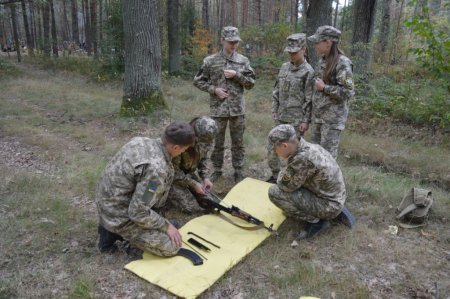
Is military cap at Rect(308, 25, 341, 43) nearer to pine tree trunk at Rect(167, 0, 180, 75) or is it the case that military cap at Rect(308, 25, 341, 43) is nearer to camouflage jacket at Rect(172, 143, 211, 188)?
camouflage jacket at Rect(172, 143, 211, 188)

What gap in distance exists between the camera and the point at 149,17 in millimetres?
7508

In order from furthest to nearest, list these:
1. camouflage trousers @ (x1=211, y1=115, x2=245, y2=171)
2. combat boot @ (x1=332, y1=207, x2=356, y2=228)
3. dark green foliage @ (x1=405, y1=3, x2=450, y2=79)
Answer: dark green foliage @ (x1=405, y1=3, x2=450, y2=79) → camouflage trousers @ (x1=211, y1=115, x2=245, y2=171) → combat boot @ (x1=332, y1=207, x2=356, y2=228)

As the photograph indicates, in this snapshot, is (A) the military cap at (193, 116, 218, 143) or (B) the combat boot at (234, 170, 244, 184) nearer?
(A) the military cap at (193, 116, 218, 143)

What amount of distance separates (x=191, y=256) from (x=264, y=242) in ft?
2.58

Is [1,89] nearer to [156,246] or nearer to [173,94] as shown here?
[173,94]

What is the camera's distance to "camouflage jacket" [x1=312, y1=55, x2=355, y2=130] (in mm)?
4004

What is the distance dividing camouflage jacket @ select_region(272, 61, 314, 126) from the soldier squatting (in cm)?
1

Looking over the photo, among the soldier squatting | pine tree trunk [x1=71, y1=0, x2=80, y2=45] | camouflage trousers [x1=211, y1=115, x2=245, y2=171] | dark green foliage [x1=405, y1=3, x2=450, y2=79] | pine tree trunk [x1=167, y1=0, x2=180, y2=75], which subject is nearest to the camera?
the soldier squatting

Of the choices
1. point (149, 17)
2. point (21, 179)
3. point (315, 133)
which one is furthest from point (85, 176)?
point (149, 17)

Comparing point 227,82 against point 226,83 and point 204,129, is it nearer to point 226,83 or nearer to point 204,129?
point 226,83

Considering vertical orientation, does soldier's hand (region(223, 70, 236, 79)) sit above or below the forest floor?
above

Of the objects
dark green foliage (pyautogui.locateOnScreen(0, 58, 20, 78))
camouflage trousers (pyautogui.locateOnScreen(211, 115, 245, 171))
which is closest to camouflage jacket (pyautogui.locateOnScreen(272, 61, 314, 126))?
camouflage trousers (pyautogui.locateOnScreen(211, 115, 245, 171))

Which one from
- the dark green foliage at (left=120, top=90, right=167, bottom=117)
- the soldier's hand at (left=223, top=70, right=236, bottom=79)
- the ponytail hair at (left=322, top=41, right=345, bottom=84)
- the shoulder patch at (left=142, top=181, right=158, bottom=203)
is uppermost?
the ponytail hair at (left=322, top=41, right=345, bottom=84)

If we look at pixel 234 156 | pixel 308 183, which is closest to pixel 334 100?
pixel 308 183
